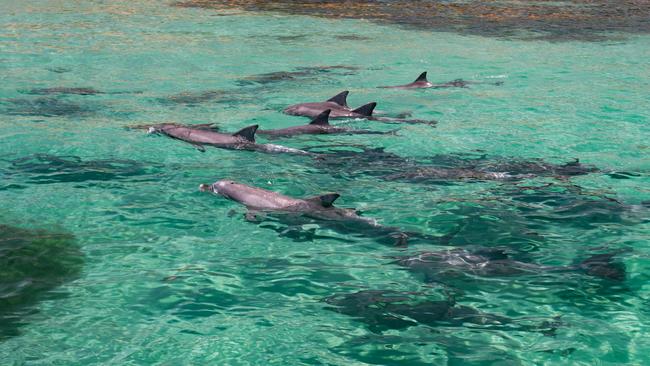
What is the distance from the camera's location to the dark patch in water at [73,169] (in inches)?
360

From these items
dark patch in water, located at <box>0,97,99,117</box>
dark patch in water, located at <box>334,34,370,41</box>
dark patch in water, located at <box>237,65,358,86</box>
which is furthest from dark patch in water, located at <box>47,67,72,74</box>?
dark patch in water, located at <box>334,34,370,41</box>

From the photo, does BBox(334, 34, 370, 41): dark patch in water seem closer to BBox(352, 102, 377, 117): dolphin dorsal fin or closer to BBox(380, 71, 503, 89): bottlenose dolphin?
BBox(380, 71, 503, 89): bottlenose dolphin

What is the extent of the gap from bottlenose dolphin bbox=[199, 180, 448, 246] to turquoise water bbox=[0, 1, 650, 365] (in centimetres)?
13

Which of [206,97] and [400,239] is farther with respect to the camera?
[206,97]

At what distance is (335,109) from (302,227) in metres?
5.10

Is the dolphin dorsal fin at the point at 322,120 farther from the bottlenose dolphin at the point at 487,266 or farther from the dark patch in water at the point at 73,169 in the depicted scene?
the bottlenose dolphin at the point at 487,266

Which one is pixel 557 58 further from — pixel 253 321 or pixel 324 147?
pixel 253 321

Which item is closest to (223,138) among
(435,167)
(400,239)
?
(435,167)

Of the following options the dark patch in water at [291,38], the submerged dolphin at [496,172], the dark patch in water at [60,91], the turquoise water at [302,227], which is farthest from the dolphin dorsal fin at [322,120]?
the dark patch in water at [291,38]

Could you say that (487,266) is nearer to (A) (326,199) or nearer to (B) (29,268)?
(A) (326,199)

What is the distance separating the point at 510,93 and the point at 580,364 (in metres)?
10.9

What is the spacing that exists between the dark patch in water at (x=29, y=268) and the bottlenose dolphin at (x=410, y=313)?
2.25 metres

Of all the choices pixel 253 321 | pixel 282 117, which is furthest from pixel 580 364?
pixel 282 117

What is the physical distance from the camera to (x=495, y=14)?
2567 cm
